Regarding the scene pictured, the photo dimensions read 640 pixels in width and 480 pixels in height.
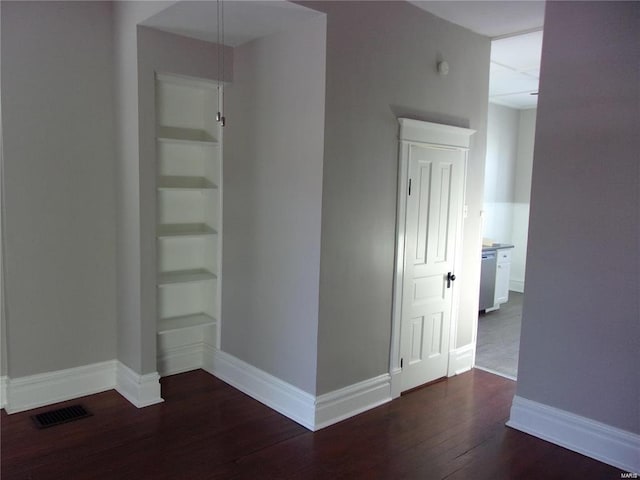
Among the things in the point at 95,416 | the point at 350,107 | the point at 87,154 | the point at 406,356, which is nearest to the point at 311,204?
the point at 350,107

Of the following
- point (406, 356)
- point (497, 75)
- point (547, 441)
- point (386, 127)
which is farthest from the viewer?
point (497, 75)

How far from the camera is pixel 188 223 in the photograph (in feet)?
13.7

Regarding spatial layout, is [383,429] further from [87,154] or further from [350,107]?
[87,154]

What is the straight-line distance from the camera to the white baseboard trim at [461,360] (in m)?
4.27

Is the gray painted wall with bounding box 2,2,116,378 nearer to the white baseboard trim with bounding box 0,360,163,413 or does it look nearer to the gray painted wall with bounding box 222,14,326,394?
the white baseboard trim with bounding box 0,360,163,413

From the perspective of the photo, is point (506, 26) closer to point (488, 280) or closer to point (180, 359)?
point (488, 280)

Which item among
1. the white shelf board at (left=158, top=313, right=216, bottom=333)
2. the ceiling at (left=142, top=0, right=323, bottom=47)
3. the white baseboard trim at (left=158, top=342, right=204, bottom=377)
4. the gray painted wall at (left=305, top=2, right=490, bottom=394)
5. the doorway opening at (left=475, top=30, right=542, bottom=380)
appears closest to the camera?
the ceiling at (left=142, top=0, right=323, bottom=47)

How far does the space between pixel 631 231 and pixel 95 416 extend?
3537 mm

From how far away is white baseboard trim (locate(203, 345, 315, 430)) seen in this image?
131 inches

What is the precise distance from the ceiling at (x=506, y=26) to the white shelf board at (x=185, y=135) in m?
1.86

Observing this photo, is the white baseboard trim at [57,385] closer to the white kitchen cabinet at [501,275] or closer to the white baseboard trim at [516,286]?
the white kitchen cabinet at [501,275]

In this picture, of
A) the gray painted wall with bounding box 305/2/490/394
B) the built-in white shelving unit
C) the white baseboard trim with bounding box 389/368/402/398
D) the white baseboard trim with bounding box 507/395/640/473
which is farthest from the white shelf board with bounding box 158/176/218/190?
the white baseboard trim with bounding box 507/395/640/473

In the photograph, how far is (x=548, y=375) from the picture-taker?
3.23 metres

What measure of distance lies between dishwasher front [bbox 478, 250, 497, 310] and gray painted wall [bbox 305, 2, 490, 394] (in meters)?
2.86
